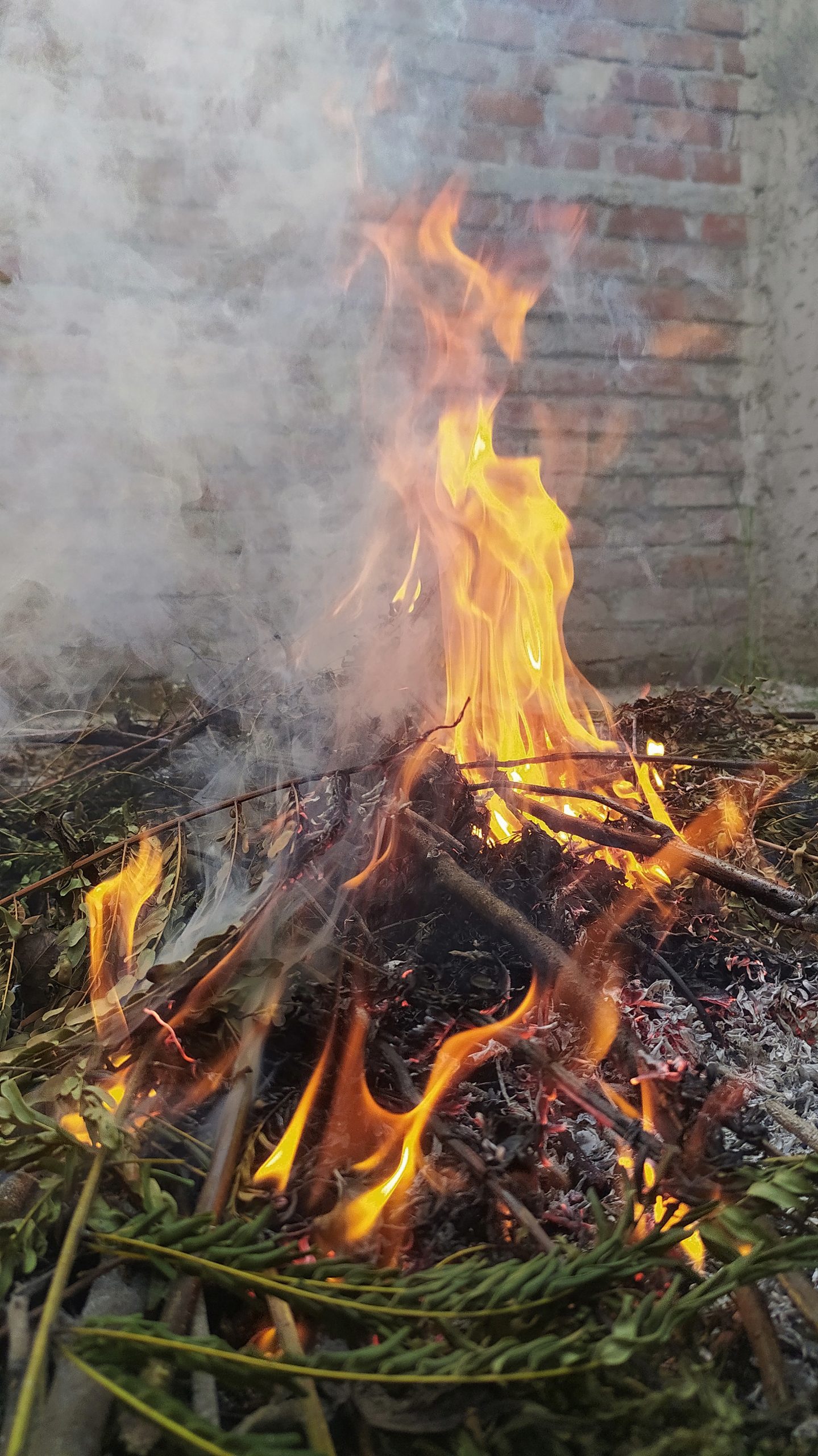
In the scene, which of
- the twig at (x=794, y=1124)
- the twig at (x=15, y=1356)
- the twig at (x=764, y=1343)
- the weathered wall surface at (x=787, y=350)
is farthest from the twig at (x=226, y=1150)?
the weathered wall surface at (x=787, y=350)

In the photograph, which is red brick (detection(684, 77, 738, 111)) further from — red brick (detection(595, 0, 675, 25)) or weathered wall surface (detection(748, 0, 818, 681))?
red brick (detection(595, 0, 675, 25))

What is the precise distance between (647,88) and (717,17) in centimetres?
37

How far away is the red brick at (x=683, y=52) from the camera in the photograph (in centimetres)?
324

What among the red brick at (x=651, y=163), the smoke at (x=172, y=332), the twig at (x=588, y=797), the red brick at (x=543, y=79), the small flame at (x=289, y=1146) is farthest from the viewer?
the red brick at (x=651, y=163)

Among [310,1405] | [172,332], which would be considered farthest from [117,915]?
[172,332]

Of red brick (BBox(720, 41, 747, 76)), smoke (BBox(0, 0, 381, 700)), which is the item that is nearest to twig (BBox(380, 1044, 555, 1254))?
smoke (BBox(0, 0, 381, 700))

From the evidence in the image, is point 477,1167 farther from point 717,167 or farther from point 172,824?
point 717,167

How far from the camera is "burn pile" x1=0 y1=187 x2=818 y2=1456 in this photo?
0.70m

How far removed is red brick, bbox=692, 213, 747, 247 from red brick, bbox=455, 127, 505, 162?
2.77ft

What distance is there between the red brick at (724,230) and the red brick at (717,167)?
0.12 m

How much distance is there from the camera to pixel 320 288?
3.10 metres

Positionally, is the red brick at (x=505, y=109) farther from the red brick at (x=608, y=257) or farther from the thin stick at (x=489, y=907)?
the thin stick at (x=489, y=907)

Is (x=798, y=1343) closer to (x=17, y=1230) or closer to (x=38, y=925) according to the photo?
(x=17, y=1230)

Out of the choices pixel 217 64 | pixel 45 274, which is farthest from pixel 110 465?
pixel 217 64
